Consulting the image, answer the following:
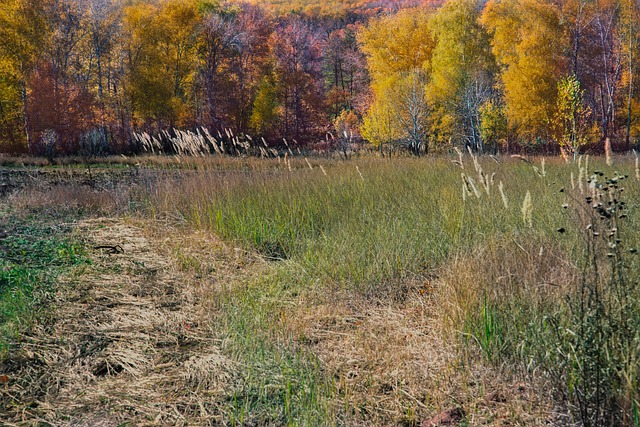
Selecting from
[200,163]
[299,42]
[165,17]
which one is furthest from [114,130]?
[200,163]

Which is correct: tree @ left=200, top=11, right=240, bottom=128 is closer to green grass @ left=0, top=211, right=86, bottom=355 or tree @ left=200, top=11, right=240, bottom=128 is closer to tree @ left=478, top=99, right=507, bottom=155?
tree @ left=478, top=99, right=507, bottom=155

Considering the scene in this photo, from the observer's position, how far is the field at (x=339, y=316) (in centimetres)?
197

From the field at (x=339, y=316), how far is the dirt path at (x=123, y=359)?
0.01 metres

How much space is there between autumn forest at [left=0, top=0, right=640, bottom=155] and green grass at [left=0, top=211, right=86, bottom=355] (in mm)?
10861

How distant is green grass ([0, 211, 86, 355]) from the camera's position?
2.97 metres

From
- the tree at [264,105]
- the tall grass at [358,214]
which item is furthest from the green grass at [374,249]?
the tree at [264,105]

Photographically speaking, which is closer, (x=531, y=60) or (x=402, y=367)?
(x=402, y=367)

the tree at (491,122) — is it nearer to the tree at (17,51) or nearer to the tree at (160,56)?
the tree at (160,56)

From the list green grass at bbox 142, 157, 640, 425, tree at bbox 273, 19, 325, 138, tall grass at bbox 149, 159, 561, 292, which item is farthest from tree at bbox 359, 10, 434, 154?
green grass at bbox 142, 157, 640, 425

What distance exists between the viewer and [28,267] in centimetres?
404

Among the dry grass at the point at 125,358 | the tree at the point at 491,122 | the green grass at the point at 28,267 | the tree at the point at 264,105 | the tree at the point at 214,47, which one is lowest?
the dry grass at the point at 125,358

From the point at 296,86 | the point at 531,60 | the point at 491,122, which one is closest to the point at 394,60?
the point at 491,122

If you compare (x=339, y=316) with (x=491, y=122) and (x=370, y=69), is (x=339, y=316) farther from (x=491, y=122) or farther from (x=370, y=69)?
(x=370, y=69)

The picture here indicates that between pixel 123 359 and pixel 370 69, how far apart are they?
27.2 meters
